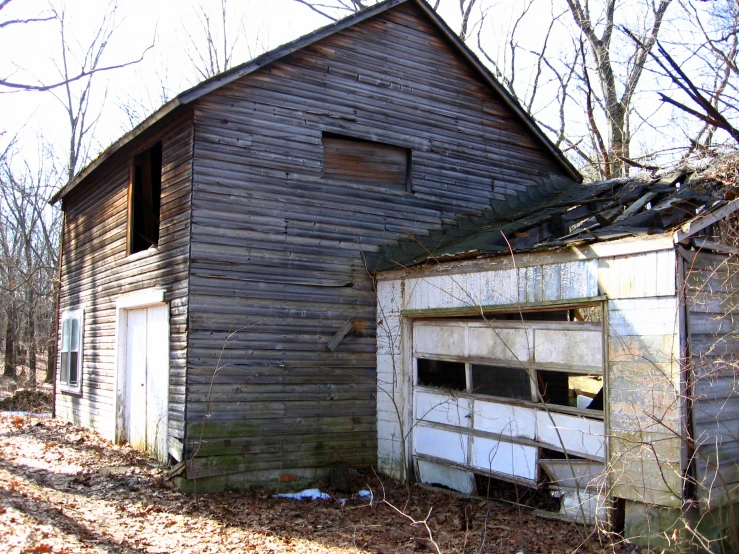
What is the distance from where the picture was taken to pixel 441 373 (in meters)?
10.2

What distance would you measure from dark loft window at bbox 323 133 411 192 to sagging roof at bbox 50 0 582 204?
59.0 inches

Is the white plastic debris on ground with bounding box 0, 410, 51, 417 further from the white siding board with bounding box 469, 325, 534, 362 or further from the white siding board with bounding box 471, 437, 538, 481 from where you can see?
the white siding board with bounding box 469, 325, 534, 362

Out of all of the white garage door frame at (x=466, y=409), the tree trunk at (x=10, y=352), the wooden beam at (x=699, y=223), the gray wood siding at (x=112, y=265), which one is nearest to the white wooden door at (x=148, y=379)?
the gray wood siding at (x=112, y=265)

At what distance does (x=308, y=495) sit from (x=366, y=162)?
5339mm

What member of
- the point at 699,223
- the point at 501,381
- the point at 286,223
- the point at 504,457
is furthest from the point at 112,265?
the point at 699,223

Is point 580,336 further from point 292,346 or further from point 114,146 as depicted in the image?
point 114,146

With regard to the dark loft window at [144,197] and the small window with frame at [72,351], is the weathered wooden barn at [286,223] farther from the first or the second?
the small window with frame at [72,351]

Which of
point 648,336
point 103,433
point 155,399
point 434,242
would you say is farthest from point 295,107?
point 103,433

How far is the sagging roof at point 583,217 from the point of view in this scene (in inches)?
310

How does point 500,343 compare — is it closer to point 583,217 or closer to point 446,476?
point 446,476

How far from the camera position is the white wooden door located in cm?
983

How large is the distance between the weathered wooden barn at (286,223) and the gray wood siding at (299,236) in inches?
0.9

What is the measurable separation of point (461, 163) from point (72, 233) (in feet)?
30.3

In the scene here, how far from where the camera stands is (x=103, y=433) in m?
12.2
